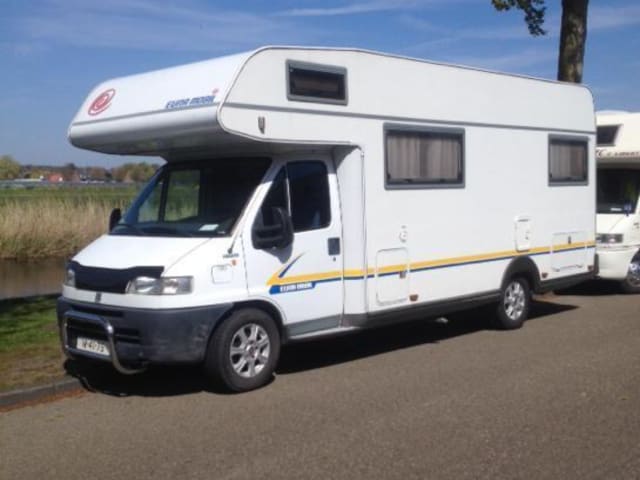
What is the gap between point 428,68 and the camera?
29.9 feet

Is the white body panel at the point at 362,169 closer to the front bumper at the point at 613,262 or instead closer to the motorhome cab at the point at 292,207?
the motorhome cab at the point at 292,207

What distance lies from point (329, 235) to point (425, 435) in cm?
261

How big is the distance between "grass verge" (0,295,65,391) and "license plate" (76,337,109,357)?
1.40 ft

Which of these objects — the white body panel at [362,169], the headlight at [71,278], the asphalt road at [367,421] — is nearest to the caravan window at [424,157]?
the white body panel at [362,169]

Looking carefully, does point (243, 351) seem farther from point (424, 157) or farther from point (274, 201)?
point (424, 157)

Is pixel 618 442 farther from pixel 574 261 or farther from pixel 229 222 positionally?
pixel 574 261

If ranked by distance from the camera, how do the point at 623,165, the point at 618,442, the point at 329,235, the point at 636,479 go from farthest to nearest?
the point at 623,165 → the point at 329,235 → the point at 618,442 → the point at 636,479

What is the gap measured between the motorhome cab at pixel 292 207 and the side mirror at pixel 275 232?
13 millimetres

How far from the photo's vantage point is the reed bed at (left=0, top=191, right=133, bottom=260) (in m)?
21.1

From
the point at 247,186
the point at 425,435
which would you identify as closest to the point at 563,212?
the point at 247,186

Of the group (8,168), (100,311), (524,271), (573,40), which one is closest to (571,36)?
(573,40)

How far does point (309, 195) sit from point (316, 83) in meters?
1.06

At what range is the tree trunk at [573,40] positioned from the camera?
48.6 ft

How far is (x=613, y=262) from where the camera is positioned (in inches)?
523
